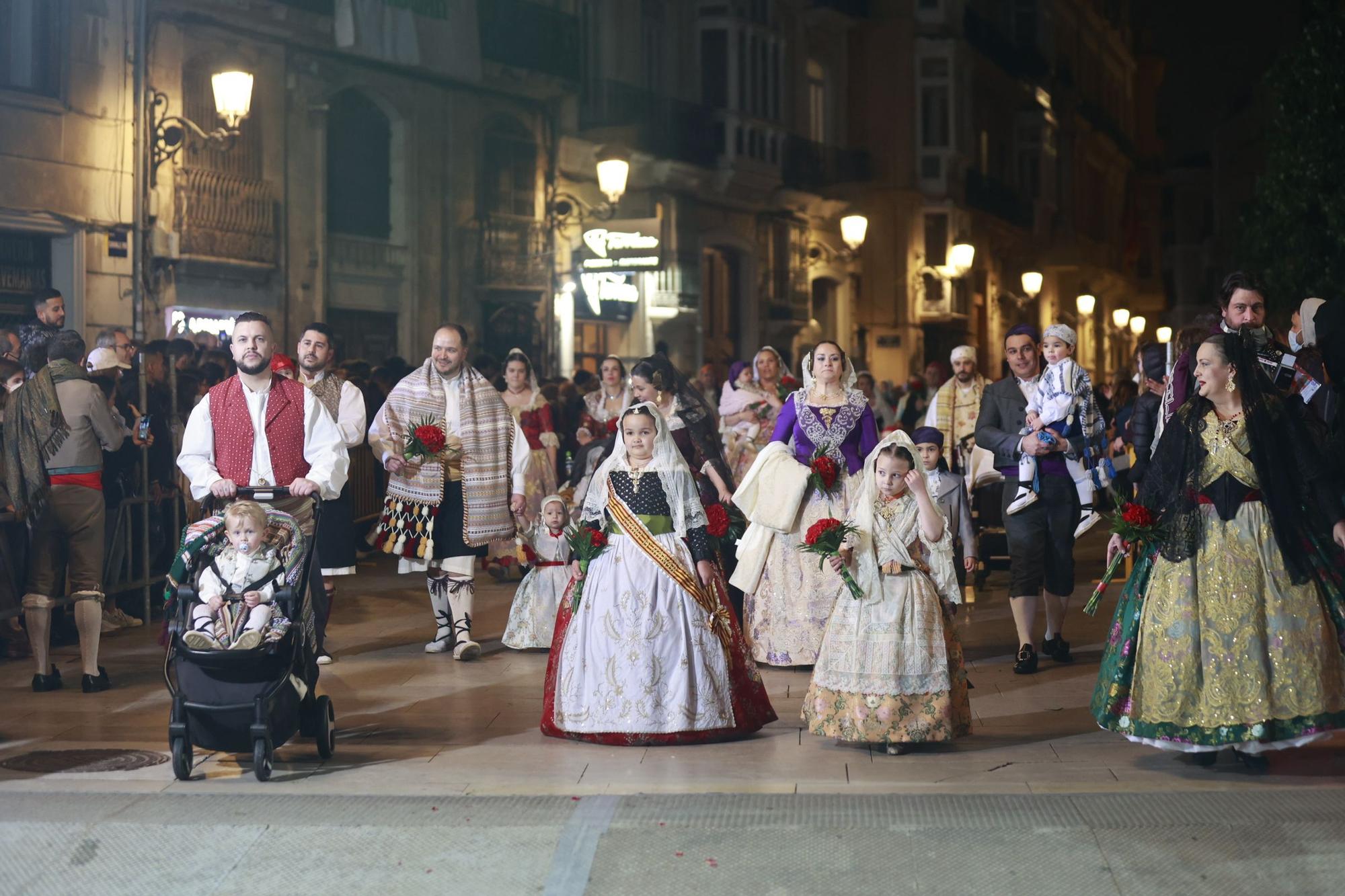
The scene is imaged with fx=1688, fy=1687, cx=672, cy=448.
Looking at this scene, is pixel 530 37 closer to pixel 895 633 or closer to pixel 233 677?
pixel 895 633

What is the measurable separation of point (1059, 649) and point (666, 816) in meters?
4.51

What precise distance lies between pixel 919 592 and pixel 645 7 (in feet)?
67.4

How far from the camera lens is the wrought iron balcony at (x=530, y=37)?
22.8 m

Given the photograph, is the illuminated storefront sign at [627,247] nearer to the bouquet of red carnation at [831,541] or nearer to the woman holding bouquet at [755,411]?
the woman holding bouquet at [755,411]

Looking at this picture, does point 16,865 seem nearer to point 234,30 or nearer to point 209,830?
point 209,830

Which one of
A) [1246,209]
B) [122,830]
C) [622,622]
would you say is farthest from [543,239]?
[122,830]

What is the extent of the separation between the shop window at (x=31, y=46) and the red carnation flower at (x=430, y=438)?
26.9ft

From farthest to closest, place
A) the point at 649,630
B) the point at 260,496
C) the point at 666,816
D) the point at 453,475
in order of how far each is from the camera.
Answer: the point at 453,475 → the point at 649,630 → the point at 260,496 → the point at 666,816

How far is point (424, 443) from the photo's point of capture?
1004cm

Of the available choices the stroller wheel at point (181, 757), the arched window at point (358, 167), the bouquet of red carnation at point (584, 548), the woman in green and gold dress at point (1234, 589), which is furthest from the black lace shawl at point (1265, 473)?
the arched window at point (358, 167)

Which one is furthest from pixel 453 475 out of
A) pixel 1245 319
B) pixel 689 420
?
pixel 1245 319

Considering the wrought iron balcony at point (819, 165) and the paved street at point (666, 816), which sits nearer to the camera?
the paved street at point (666, 816)

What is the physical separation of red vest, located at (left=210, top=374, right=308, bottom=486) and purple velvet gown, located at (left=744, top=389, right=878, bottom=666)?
302cm

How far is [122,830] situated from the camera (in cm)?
619
